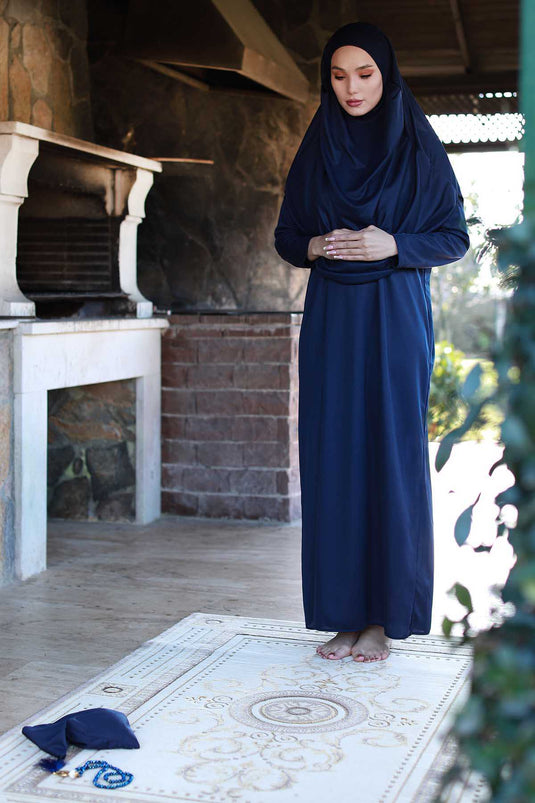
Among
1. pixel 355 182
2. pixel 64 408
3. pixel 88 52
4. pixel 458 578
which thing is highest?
pixel 88 52

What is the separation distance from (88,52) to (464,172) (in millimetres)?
6936

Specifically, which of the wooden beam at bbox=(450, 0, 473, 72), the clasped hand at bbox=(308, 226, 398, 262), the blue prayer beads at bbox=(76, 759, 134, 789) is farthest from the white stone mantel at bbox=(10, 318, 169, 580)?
the wooden beam at bbox=(450, 0, 473, 72)

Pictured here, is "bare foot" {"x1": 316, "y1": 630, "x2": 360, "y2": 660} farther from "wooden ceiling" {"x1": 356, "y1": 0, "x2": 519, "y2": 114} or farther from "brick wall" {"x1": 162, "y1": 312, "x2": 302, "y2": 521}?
"wooden ceiling" {"x1": 356, "y1": 0, "x2": 519, "y2": 114}

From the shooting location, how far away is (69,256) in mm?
4609

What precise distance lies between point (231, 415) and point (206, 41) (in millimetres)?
1737

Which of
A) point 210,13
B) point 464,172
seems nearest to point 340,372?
point 210,13

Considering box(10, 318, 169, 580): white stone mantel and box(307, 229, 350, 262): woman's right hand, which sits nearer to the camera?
box(307, 229, 350, 262): woman's right hand

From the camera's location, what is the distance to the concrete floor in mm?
2715

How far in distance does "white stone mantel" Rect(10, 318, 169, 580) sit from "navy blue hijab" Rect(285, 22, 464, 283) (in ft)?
4.61

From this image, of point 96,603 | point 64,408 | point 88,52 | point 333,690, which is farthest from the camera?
point 88,52

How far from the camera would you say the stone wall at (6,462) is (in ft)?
11.7

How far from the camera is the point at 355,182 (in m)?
2.70

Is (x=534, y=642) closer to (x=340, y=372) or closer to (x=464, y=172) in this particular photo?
(x=340, y=372)

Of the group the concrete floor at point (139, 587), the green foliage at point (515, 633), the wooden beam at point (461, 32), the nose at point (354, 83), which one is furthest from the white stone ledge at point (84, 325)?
the wooden beam at point (461, 32)
